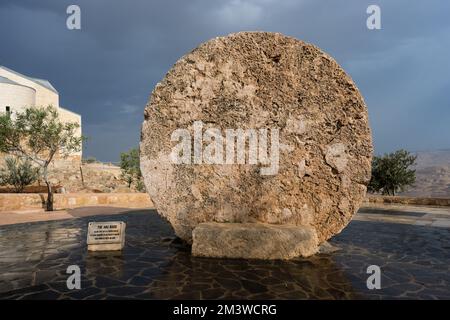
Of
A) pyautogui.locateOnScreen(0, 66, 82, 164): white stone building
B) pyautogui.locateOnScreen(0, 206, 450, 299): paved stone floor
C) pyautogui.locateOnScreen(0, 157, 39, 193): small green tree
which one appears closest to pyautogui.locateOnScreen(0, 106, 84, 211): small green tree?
pyautogui.locateOnScreen(0, 157, 39, 193): small green tree

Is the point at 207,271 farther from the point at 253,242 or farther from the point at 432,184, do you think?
the point at 432,184

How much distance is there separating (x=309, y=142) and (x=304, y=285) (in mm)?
2705

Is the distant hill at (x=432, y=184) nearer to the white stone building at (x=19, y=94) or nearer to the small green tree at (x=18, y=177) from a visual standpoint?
the small green tree at (x=18, y=177)

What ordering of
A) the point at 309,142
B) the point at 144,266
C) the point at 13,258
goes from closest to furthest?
1. the point at 144,266
2. the point at 13,258
3. the point at 309,142

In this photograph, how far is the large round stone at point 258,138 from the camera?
18.5ft

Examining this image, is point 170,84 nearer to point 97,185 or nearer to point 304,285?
point 304,285

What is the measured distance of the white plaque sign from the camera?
5465 millimetres

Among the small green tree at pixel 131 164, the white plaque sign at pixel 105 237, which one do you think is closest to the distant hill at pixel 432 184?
the small green tree at pixel 131 164

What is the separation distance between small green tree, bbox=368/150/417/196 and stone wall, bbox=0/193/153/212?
14.9m

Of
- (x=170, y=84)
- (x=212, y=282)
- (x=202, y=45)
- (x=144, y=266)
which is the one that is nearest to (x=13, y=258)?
(x=144, y=266)

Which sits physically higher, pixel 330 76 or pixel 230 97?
pixel 330 76

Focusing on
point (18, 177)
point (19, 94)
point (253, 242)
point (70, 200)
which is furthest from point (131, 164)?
point (19, 94)

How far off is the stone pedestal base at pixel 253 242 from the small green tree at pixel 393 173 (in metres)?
16.7

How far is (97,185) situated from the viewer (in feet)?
80.4
